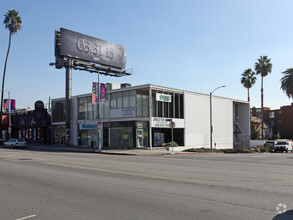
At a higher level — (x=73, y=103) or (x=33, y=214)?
(x=73, y=103)

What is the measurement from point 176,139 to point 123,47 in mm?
22112

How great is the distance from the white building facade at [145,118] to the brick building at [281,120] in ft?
127

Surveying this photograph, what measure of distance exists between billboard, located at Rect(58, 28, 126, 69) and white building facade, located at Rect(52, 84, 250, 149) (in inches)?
272

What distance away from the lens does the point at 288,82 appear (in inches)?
2286

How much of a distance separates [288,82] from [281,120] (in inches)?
1077

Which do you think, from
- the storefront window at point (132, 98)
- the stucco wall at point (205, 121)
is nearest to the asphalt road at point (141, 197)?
the storefront window at point (132, 98)

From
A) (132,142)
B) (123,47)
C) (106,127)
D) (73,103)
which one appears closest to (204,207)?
(132,142)

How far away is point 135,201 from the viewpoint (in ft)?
25.4

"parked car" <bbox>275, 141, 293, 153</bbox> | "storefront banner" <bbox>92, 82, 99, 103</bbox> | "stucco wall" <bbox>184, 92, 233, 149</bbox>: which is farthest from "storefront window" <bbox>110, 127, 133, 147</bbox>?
"parked car" <bbox>275, 141, 293, 153</bbox>

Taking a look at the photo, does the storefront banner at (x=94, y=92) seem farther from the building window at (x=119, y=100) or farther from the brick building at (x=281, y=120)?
the brick building at (x=281, y=120)

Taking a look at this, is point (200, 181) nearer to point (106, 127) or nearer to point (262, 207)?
point (262, 207)

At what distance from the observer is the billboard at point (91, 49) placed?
43031mm

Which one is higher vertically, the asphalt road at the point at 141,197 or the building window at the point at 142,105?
the building window at the point at 142,105

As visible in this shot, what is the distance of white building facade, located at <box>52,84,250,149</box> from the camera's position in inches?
1420
